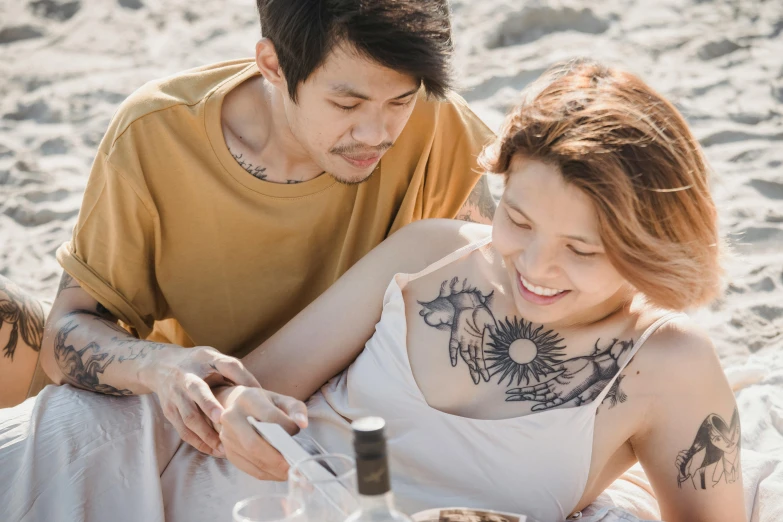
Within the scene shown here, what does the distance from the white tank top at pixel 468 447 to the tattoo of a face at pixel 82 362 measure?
727 mm

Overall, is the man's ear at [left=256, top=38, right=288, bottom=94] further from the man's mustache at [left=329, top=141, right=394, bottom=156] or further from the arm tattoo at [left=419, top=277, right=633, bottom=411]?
the arm tattoo at [left=419, top=277, right=633, bottom=411]

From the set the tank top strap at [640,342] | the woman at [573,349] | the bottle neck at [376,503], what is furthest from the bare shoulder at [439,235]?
the bottle neck at [376,503]

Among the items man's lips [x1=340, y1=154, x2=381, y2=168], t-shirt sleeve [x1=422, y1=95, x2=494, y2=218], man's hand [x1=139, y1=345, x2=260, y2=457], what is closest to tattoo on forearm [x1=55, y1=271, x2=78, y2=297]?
man's hand [x1=139, y1=345, x2=260, y2=457]

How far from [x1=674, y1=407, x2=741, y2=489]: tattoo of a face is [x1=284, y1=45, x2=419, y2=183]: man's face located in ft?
4.13

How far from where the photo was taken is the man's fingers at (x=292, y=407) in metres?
1.96

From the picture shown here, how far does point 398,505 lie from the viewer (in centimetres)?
221

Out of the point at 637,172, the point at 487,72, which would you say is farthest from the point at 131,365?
the point at 487,72

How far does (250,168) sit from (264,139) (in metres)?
0.13

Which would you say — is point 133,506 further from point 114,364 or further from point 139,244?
point 139,244

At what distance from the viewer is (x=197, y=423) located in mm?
2254

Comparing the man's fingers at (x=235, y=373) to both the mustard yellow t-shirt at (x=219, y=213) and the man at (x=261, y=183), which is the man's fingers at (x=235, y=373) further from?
the mustard yellow t-shirt at (x=219, y=213)

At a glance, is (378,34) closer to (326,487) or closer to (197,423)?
(197,423)

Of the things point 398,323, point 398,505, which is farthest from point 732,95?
point 398,505

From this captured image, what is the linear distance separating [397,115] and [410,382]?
87 centimetres
